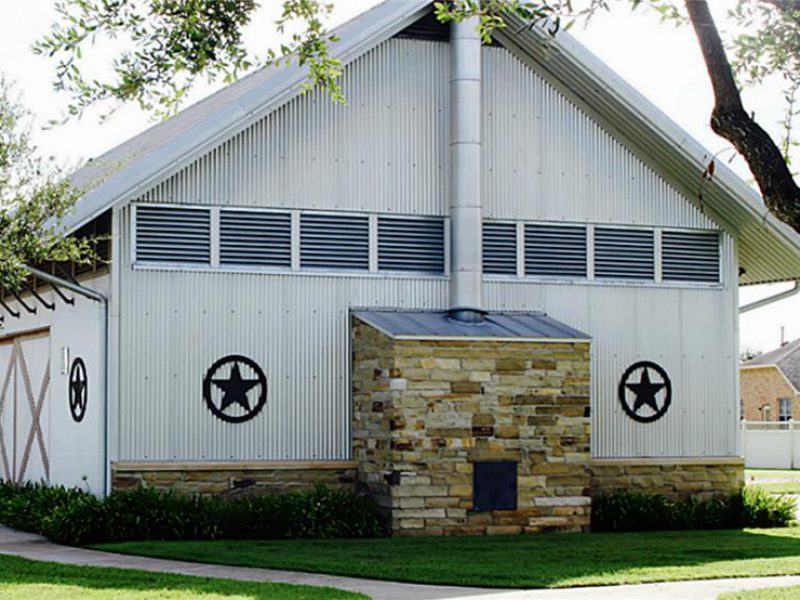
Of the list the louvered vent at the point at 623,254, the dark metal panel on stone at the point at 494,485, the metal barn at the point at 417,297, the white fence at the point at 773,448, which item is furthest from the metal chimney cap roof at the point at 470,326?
the white fence at the point at 773,448

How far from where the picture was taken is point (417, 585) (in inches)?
541

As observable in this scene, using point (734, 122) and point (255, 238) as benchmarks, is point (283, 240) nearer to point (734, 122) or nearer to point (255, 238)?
point (255, 238)

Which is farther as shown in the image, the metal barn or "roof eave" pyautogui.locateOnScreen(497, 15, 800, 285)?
"roof eave" pyautogui.locateOnScreen(497, 15, 800, 285)

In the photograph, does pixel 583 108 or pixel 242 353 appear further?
pixel 583 108

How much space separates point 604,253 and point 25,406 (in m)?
9.53

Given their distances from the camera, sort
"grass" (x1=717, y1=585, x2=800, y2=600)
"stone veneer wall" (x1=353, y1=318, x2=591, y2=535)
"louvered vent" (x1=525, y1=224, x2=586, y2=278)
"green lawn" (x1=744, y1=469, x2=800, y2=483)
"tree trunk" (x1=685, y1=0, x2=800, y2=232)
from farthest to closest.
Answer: "green lawn" (x1=744, y1=469, x2=800, y2=483) < "louvered vent" (x1=525, y1=224, x2=586, y2=278) < "stone veneer wall" (x1=353, y1=318, x2=591, y2=535) < "grass" (x1=717, y1=585, x2=800, y2=600) < "tree trunk" (x1=685, y1=0, x2=800, y2=232)

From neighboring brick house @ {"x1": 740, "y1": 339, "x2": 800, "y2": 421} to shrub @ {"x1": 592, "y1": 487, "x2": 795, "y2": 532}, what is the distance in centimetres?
3226

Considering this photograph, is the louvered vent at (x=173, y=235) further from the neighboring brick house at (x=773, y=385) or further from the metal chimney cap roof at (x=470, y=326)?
the neighboring brick house at (x=773, y=385)

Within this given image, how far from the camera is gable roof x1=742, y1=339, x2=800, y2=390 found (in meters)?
53.7

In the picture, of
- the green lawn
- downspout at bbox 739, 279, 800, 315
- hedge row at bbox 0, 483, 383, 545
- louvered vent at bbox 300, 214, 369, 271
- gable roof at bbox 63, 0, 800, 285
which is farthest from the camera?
the green lawn

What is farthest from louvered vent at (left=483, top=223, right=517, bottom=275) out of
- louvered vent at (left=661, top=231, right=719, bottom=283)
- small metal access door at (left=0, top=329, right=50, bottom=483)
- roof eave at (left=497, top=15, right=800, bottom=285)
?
small metal access door at (left=0, top=329, right=50, bottom=483)

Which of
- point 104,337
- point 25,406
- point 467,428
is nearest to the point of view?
Result: point 467,428

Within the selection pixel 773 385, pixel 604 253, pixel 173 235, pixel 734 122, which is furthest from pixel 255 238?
pixel 773 385

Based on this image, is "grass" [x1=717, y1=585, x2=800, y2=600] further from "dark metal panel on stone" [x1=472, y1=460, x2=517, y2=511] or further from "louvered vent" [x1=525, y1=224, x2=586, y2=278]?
"louvered vent" [x1=525, y1=224, x2=586, y2=278]
